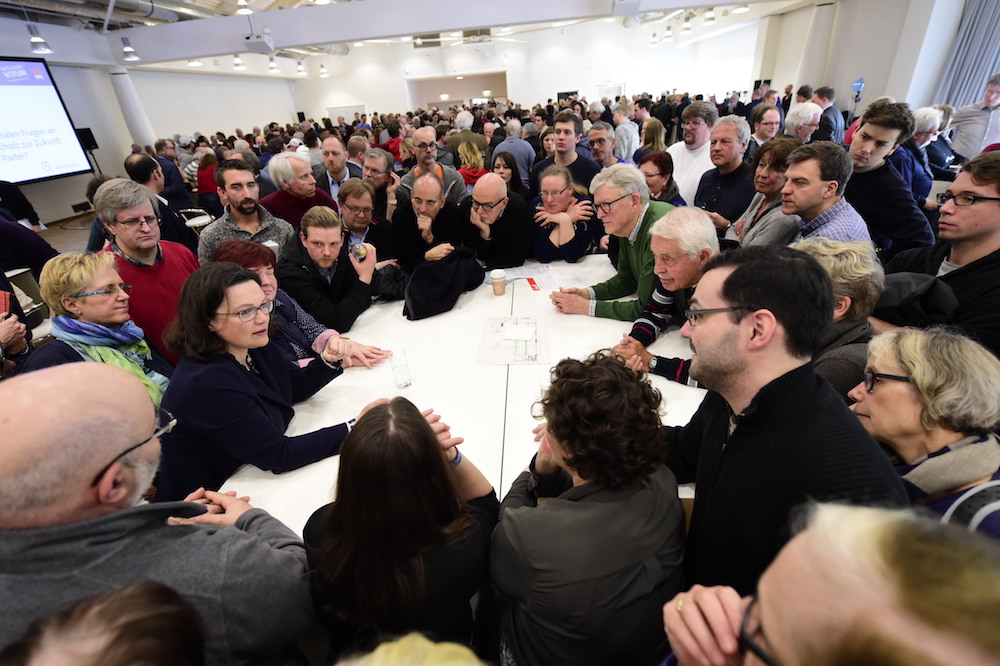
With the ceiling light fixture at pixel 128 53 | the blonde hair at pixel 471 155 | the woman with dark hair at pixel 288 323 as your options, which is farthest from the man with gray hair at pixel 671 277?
the ceiling light fixture at pixel 128 53

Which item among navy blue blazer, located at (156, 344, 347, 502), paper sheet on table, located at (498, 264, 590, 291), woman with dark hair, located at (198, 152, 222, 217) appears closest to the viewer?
navy blue blazer, located at (156, 344, 347, 502)

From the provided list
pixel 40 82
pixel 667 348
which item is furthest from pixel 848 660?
pixel 40 82

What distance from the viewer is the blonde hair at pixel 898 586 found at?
16.0 inches

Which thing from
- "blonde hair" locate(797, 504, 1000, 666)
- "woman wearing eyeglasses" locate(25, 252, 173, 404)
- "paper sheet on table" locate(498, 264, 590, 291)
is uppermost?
"blonde hair" locate(797, 504, 1000, 666)

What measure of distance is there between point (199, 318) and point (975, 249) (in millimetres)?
3231

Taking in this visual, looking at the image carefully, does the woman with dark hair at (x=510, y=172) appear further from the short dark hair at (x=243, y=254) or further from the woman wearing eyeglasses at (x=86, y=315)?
the woman wearing eyeglasses at (x=86, y=315)

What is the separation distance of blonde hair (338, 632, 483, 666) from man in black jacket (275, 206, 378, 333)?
6.72 ft

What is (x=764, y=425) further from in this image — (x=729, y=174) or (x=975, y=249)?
(x=729, y=174)

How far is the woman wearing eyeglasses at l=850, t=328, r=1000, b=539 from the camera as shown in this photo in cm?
111

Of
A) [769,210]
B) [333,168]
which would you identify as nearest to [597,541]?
[769,210]

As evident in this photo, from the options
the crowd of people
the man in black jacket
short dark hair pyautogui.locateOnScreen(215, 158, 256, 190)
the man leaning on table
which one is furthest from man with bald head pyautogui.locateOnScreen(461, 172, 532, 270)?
short dark hair pyautogui.locateOnScreen(215, 158, 256, 190)

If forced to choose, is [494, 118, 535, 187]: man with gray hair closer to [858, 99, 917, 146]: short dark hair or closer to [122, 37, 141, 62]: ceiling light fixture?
[858, 99, 917, 146]: short dark hair

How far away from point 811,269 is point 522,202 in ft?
7.12

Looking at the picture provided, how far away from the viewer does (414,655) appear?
1.69ft
